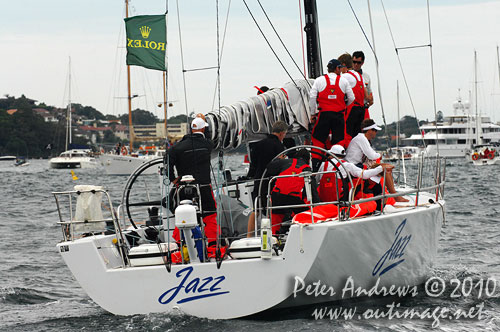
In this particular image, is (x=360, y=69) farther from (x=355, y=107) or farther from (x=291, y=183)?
(x=291, y=183)

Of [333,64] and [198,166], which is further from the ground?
[333,64]

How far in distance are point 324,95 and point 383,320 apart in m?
2.55

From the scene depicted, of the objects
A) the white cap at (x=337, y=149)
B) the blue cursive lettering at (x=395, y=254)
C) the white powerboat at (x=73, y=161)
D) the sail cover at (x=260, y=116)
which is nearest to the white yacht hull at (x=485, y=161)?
the white powerboat at (x=73, y=161)

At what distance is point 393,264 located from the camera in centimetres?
706

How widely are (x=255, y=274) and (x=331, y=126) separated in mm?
2443

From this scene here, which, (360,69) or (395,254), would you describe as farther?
(360,69)

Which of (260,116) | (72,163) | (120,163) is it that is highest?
(260,116)

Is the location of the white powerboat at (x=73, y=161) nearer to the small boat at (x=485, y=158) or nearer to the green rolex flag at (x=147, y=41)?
the small boat at (x=485, y=158)

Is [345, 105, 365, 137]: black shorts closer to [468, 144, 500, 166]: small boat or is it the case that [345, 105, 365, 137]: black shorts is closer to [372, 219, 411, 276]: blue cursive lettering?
[372, 219, 411, 276]: blue cursive lettering

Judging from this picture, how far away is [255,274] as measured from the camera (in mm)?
6262

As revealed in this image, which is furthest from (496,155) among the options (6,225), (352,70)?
(352,70)

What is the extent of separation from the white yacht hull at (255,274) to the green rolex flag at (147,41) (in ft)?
6.44

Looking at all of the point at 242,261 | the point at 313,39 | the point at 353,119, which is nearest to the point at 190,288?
the point at 242,261

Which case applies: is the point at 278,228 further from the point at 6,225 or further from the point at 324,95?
the point at 6,225
